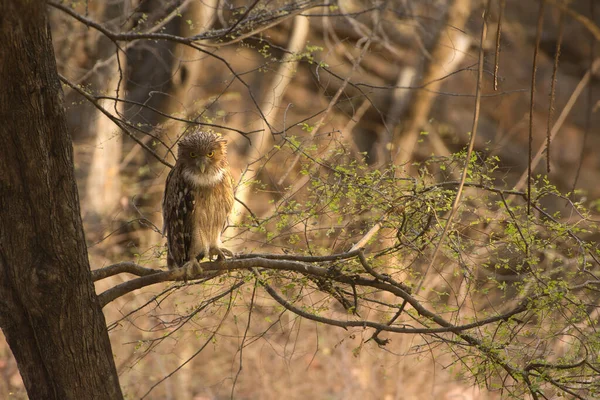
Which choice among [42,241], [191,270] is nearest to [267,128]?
[191,270]

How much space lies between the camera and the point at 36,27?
271cm

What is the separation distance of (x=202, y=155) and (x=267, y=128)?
17.5 ft

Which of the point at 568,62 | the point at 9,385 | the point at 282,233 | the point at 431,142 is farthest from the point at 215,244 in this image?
the point at 568,62

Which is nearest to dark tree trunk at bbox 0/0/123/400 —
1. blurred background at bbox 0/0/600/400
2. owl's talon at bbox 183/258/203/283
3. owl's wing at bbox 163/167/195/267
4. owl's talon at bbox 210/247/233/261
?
blurred background at bbox 0/0/600/400

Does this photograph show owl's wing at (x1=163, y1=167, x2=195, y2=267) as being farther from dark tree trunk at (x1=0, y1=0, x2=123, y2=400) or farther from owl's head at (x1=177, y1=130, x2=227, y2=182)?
dark tree trunk at (x1=0, y1=0, x2=123, y2=400)

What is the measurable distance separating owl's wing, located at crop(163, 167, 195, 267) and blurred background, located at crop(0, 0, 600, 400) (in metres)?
0.15

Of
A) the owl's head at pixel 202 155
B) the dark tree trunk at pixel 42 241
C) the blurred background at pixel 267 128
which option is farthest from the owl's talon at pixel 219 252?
the dark tree trunk at pixel 42 241

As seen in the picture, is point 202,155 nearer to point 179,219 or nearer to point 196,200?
point 196,200

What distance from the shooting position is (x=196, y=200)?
13.3 ft

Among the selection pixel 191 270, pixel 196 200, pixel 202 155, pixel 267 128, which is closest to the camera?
pixel 191 270

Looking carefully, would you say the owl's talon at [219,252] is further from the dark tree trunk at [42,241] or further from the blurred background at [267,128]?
the dark tree trunk at [42,241]

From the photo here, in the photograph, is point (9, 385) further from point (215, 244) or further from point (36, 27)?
point (36, 27)

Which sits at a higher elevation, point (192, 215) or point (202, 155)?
point (202, 155)

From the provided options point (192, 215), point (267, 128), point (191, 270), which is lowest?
point (191, 270)
